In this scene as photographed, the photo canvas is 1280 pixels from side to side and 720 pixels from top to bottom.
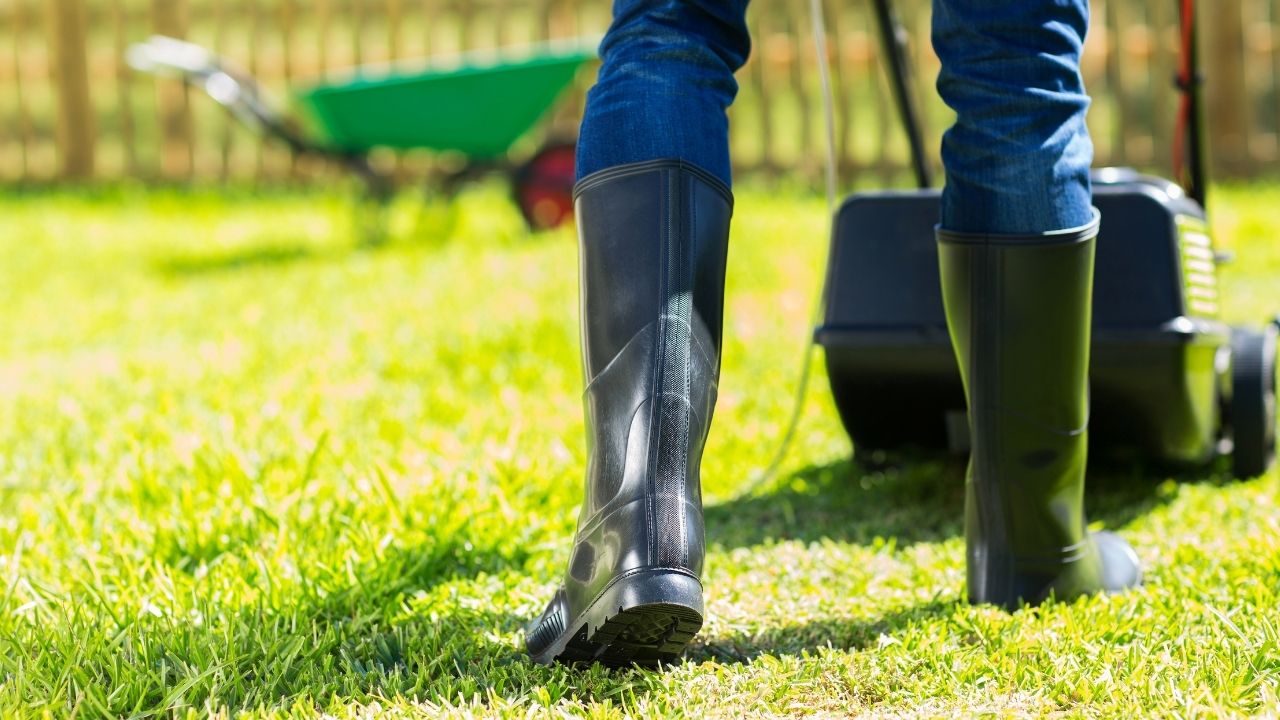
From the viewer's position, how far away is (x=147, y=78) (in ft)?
25.9

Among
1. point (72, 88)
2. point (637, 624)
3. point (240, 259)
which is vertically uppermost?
point (72, 88)

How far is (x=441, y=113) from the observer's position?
544 centimetres

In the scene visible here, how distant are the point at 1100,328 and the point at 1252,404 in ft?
1.41

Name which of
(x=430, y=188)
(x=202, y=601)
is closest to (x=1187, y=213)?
(x=202, y=601)

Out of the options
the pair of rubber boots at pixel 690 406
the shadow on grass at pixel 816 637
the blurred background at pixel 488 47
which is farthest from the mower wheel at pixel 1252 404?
the blurred background at pixel 488 47

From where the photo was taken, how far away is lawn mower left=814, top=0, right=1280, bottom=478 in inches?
75.7

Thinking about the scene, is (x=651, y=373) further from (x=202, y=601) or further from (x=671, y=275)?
(x=202, y=601)

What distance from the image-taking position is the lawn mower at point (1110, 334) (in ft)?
6.31

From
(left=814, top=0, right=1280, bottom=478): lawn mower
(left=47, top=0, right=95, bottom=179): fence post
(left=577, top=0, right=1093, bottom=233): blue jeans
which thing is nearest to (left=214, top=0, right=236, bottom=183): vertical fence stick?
(left=47, top=0, right=95, bottom=179): fence post

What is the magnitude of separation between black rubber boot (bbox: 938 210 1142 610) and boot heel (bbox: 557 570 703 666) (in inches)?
17.3

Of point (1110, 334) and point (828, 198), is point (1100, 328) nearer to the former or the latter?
point (1110, 334)

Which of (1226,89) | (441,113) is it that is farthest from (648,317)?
(1226,89)

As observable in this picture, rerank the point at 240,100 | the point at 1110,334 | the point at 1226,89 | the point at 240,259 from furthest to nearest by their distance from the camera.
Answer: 1. the point at 1226,89
2. the point at 240,100
3. the point at 240,259
4. the point at 1110,334

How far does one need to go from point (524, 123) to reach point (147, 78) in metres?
3.44
